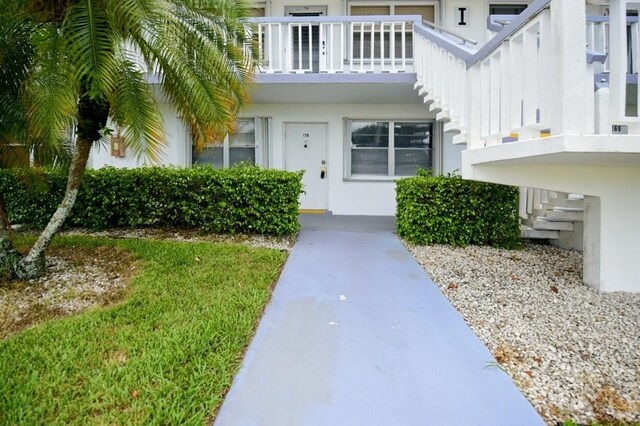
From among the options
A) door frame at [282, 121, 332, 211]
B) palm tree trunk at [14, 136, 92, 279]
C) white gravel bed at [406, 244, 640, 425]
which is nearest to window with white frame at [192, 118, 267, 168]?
door frame at [282, 121, 332, 211]

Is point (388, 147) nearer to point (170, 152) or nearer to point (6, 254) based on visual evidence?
point (170, 152)

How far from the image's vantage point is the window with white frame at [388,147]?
30.5 feet

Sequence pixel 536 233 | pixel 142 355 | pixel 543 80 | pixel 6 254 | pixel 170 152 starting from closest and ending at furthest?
pixel 142 355 < pixel 543 80 < pixel 6 254 < pixel 536 233 < pixel 170 152

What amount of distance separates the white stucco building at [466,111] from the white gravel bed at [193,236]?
1.66 metres

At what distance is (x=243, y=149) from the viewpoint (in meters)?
9.49

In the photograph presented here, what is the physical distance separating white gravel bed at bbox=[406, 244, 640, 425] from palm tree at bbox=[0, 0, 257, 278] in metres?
3.40

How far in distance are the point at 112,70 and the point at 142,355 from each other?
2459mm

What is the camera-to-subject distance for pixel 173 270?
4758mm

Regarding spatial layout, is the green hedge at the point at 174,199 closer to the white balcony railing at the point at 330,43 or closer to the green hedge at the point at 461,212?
the green hedge at the point at 461,212

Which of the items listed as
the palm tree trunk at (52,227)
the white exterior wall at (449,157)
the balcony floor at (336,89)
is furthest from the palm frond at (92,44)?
the white exterior wall at (449,157)

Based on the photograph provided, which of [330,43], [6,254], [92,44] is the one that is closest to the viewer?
[92,44]

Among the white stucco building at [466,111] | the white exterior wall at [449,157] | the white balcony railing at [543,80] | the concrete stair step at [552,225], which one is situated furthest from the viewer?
the white exterior wall at [449,157]

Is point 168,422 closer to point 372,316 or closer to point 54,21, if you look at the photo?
point 372,316

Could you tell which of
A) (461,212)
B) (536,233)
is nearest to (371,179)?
(461,212)
